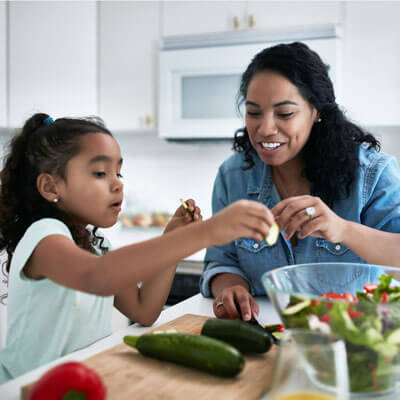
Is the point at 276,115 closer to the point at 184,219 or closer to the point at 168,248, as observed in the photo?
the point at 184,219

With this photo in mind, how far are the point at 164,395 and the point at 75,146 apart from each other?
63 centimetres

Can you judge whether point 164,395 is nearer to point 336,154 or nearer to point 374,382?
point 374,382

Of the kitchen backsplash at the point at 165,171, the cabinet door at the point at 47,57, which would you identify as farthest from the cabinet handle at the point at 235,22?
the cabinet door at the point at 47,57

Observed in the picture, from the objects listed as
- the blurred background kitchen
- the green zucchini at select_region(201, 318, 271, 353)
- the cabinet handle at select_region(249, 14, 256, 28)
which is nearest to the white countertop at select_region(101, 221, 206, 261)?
the blurred background kitchen

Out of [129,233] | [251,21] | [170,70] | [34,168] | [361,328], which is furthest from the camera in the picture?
[129,233]

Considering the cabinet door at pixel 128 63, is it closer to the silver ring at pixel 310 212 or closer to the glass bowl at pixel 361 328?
the silver ring at pixel 310 212

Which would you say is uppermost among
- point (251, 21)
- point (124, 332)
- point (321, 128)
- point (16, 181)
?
point (251, 21)

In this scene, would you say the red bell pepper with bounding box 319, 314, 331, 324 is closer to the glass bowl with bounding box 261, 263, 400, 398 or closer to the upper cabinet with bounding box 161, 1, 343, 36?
the glass bowl with bounding box 261, 263, 400, 398

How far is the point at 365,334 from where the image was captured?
700mm

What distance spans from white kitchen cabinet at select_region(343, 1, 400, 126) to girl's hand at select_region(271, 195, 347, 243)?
1.67 meters

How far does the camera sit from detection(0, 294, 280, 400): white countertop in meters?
0.79

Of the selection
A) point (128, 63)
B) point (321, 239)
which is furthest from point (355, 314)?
point (128, 63)

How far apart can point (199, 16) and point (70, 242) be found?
7.36 feet

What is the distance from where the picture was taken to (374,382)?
0.71 meters
